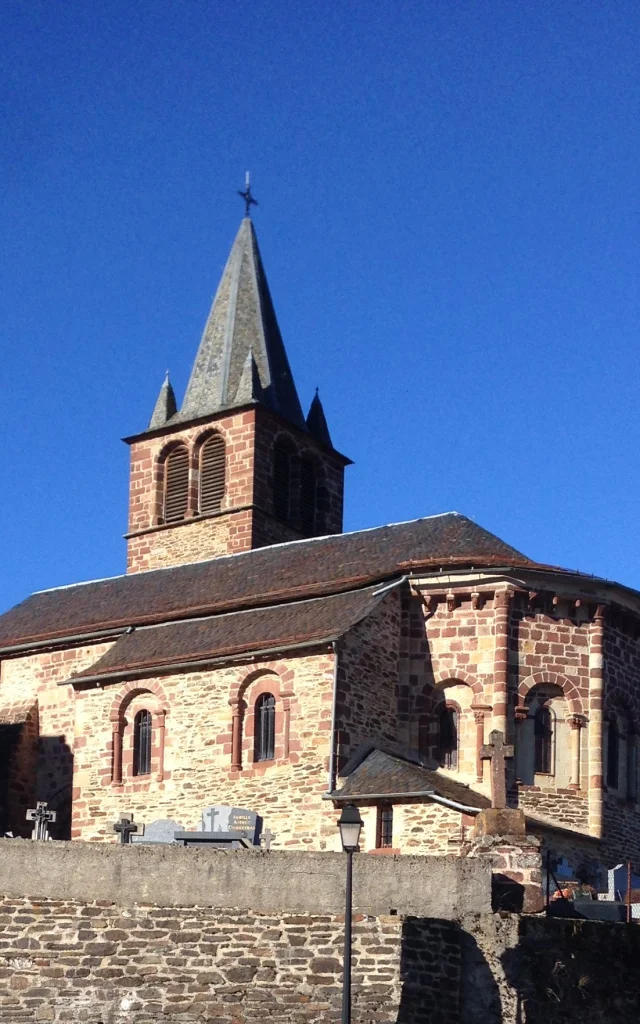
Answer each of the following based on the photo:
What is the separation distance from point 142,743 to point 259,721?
9.28 feet

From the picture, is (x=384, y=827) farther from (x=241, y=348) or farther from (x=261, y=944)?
(x=241, y=348)

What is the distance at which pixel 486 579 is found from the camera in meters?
30.8

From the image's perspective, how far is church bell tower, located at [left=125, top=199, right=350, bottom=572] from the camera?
144 feet

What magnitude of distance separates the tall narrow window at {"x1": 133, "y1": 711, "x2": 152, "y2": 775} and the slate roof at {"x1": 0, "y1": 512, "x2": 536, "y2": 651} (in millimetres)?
2913

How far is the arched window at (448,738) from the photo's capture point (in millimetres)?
30625

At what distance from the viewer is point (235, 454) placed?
44.5 meters

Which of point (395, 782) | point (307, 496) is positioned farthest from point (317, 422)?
point (395, 782)

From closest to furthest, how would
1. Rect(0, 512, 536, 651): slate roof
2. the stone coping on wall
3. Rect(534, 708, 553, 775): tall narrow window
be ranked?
1. the stone coping on wall
2. Rect(534, 708, 553, 775): tall narrow window
3. Rect(0, 512, 536, 651): slate roof

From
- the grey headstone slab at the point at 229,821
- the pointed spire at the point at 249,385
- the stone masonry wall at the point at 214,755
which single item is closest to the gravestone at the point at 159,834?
the grey headstone slab at the point at 229,821

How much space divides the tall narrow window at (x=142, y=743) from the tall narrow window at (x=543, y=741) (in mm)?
7142

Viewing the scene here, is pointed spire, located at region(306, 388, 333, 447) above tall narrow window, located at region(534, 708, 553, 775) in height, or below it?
above

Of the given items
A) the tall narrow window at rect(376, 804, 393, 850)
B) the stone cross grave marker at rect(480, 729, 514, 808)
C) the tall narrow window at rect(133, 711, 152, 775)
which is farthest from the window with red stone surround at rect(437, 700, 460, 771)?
the stone cross grave marker at rect(480, 729, 514, 808)

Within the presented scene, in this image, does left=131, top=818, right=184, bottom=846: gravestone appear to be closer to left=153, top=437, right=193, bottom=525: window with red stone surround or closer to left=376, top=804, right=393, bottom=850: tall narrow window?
left=376, top=804, right=393, bottom=850: tall narrow window

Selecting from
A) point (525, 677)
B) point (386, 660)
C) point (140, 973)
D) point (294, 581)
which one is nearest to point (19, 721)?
point (294, 581)
